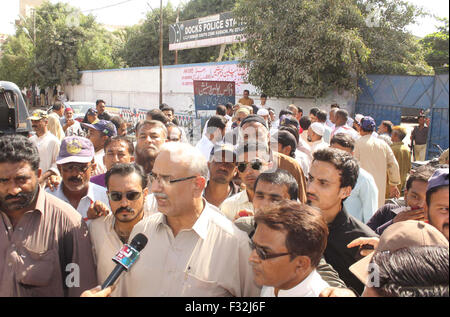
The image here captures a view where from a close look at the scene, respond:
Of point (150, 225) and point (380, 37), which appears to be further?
point (380, 37)

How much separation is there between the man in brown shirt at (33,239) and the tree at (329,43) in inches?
441

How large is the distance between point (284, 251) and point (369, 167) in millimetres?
3737

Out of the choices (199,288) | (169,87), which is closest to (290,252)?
(199,288)

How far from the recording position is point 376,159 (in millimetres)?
5176

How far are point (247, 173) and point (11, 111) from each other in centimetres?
513

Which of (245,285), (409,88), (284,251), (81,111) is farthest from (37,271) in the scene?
(81,111)

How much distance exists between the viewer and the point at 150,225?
2297 mm

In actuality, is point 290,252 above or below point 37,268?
above

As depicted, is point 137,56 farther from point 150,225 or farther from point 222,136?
point 150,225

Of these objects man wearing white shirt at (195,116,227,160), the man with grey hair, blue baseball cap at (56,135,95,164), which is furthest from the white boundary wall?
the man with grey hair

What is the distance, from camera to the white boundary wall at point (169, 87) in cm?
1516

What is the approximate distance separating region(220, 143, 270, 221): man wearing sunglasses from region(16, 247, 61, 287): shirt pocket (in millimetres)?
1337

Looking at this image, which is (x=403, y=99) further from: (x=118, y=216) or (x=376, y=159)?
(x=118, y=216)

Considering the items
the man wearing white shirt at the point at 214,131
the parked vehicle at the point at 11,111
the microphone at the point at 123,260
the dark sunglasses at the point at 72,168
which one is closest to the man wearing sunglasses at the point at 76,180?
the dark sunglasses at the point at 72,168
